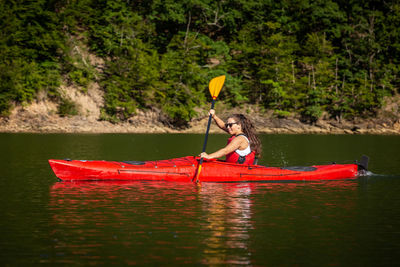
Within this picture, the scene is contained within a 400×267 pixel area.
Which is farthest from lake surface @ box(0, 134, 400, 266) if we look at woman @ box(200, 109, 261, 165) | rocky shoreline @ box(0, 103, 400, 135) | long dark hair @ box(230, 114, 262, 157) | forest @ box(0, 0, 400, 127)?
forest @ box(0, 0, 400, 127)

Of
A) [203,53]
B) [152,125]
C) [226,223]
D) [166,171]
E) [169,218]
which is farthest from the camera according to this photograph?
[203,53]

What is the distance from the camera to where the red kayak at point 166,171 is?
12.4 metres

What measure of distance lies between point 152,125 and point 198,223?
34714mm

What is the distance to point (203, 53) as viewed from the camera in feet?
152

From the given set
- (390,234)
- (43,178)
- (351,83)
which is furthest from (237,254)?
(351,83)

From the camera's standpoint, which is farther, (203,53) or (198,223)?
(203,53)

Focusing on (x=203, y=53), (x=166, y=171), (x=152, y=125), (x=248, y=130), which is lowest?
(x=152, y=125)

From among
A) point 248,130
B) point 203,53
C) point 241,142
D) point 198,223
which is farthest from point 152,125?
point 198,223

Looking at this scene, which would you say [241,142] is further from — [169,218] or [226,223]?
[226,223]

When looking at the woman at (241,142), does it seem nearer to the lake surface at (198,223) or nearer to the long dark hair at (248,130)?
the long dark hair at (248,130)

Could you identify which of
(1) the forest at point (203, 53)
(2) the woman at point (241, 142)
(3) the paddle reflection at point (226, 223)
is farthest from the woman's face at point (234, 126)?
(1) the forest at point (203, 53)

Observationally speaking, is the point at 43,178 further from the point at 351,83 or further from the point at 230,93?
the point at 351,83

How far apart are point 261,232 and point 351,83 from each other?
4114 cm

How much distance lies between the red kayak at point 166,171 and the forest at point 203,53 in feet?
92.2
